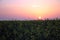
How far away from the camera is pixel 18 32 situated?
639 cm

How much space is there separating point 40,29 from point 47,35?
37 cm

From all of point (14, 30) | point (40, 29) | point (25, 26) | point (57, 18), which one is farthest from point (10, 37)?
point (57, 18)

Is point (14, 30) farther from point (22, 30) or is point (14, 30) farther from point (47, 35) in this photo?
point (47, 35)

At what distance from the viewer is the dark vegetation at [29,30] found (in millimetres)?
6336

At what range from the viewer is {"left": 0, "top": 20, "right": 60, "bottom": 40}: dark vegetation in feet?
20.8

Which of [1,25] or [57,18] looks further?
[57,18]

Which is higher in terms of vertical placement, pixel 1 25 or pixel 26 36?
pixel 1 25

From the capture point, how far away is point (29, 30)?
21.1ft

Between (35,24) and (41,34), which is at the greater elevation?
(35,24)

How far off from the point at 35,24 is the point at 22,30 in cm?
55

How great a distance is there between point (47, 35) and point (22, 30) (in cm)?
99

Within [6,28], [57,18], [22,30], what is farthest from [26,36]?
[57,18]

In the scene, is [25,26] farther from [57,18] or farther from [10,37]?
[57,18]

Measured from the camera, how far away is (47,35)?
6.54m
